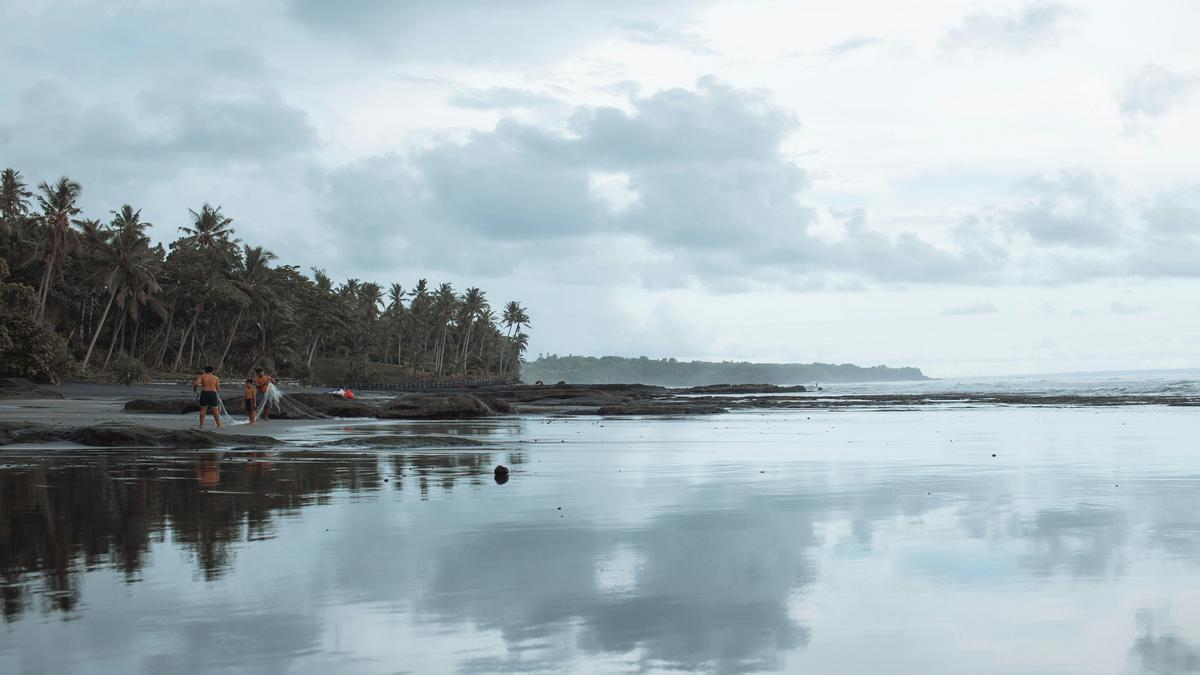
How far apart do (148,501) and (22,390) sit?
37.7 m

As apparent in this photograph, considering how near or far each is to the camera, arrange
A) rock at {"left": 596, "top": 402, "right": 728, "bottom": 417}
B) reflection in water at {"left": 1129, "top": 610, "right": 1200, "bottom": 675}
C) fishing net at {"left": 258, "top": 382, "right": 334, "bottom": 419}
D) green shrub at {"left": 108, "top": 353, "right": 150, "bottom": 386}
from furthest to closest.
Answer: green shrub at {"left": 108, "top": 353, "right": 150, "bottom": 386}
rock at {"left": 596, "top": 402, "right": 728, "bottom": 417}
fishing net at {"left": 258, "top": 382, "right": 334, "bottom": 419}
reflection in water at {"left": 1129, "top": 610, "right": 1200, "bottom": 675}

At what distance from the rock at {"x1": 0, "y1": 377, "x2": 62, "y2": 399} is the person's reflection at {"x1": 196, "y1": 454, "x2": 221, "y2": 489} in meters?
29.6

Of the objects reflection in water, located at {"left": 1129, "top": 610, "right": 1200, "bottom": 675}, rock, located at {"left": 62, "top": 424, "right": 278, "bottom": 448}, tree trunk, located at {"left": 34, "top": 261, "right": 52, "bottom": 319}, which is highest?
tree trunk, located at {"left": 34, "top": 261, "right": 52, "bottom": 319}

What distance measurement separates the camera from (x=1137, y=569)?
728 centimetres

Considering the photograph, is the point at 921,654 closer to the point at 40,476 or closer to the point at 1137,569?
the point at 1137,569

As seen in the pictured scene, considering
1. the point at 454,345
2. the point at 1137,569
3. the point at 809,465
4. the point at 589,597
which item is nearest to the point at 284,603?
the point at 589,597

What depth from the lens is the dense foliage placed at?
6103cm

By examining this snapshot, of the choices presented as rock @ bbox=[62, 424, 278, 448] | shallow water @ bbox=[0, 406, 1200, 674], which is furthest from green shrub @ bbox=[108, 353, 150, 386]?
shallow water @ bbox=[0, 406, 1200, 674]

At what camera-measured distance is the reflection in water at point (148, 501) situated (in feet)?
23.4

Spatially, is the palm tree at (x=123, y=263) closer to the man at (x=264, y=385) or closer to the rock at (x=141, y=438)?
the man at (x=264, y=385)

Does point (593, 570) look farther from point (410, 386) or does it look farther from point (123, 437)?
point (410, 386)

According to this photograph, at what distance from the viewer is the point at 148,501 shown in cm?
1059

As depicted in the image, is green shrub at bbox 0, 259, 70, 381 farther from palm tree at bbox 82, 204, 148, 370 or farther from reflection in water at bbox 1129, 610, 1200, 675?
reflection in water at bbox 1129, 610, 1200, 675

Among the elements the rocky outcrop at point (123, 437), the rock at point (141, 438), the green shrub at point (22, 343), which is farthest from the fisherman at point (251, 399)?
the green shrub at point (22, 343)
